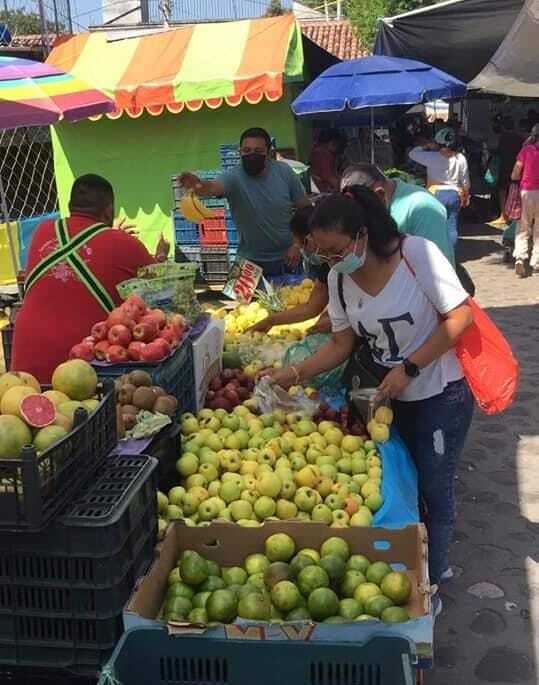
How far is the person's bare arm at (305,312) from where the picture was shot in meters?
4.66

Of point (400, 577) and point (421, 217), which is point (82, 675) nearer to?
point (400, 577)

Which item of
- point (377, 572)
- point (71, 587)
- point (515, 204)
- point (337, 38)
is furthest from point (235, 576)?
point (337, 38)

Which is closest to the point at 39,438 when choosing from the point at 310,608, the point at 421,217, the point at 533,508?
the point at 310,608

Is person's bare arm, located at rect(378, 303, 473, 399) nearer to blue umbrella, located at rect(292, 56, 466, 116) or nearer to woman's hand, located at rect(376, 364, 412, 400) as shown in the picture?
woman's hand, located at rect(376, 364, 412, 400)

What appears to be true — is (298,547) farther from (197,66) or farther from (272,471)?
(197,66)

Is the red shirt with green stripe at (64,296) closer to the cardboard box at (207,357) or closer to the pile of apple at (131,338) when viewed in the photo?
the pile of apple at (131,338)

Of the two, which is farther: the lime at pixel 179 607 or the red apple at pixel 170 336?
the red apple at pixel 170 336

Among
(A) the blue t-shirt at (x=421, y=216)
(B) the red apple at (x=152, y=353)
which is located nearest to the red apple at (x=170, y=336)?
(B) the red apple at (x=152, y=353)

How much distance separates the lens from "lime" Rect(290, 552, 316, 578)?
2613 mm

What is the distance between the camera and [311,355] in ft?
13.5

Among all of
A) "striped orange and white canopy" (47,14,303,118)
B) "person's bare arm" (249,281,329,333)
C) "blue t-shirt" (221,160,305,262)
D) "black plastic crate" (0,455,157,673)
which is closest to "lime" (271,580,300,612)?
"black plastic crate" (0,455,157,673)

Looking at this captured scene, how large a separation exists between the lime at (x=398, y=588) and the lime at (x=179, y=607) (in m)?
0.61

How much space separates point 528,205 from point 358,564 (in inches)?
346

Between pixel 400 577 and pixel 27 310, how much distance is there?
7.33 ft
